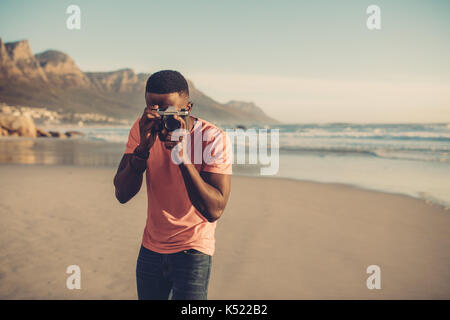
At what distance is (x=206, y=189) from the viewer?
1.83m

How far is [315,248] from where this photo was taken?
522cm

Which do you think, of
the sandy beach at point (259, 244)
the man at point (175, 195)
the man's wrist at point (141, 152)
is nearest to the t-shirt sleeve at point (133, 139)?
the man at point (175, 195)

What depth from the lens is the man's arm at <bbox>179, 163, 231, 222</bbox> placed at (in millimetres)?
1771

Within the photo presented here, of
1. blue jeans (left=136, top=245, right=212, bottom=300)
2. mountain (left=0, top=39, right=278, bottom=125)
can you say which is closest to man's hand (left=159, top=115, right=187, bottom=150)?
blue jeans (left=136, top=245, right=212, bottom=300)

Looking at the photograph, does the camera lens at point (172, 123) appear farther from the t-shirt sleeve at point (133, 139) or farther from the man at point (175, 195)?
the t-shirt sleeve at point (133, 139)

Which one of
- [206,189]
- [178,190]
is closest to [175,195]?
[178,190]

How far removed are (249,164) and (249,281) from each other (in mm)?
11181

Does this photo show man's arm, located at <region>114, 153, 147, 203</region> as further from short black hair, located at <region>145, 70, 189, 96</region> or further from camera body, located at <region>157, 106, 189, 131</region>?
short black hair, located at <region>145, 70, 189, 96</region>

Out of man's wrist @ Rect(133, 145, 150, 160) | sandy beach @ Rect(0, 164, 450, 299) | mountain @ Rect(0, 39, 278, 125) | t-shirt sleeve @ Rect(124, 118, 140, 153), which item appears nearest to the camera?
man's wrist @ Rect(133, 145, 150, 160)

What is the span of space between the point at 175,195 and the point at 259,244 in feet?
11.7

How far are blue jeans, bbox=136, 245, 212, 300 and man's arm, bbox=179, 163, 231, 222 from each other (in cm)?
31

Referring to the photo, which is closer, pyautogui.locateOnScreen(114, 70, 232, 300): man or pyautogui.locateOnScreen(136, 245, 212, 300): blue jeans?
pyautogui.locateOnScreen(114, 70, 232, 300): man

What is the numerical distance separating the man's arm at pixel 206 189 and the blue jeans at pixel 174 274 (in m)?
0.31
